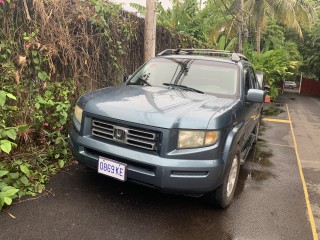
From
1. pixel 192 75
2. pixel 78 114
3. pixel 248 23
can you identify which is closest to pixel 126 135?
pixel 78 114

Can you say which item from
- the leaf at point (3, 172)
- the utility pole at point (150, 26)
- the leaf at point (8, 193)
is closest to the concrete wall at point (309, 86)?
the utility pole at point (150, 26)

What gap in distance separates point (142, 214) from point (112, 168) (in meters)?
0.64

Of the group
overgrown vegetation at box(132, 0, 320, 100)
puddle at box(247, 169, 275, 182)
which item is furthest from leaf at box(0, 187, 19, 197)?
overgrown vegetation at box(132, 0, 320, 100)

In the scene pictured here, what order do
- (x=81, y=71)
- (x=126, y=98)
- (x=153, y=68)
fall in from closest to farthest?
(x=126, y=98) → (x=153, y=68) → (x=81, y=71)

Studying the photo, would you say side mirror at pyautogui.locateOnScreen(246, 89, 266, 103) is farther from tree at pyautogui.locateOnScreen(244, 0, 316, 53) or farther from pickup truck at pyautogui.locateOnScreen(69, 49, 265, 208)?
tree at pyautogui.locateOnScreen(244, 0, 316, 53)

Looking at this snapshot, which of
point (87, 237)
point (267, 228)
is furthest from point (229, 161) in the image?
point (87, 237)

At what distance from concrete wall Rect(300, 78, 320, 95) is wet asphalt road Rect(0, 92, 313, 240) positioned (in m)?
37.8

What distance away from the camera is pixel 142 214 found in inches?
136

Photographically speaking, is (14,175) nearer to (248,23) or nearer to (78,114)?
(78,114)

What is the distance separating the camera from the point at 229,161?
335 centimetres

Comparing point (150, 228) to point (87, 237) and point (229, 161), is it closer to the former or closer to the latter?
point (87, 237)

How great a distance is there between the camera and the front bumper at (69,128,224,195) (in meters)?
3.03

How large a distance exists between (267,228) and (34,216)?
2.47 m

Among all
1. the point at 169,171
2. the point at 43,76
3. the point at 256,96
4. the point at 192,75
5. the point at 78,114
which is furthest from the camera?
the point at 43,76
